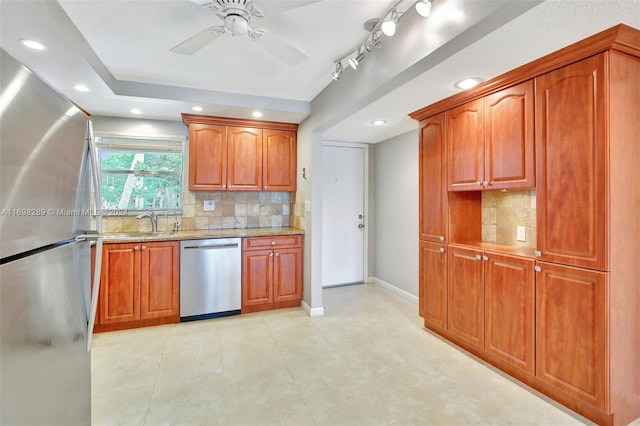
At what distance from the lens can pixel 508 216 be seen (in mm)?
2703

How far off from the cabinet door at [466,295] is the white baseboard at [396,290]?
4.01 feet

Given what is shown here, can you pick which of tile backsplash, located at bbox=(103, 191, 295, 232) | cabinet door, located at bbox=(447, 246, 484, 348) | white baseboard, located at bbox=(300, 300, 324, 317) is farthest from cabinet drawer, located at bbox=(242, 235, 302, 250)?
cabinet door, located at bbox=(447, 246, 484, 348)

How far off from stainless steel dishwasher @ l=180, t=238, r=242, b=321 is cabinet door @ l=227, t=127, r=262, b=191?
775mm

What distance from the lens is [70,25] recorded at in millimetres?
2012

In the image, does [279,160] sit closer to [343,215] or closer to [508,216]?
[343,215]

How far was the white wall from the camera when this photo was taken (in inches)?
156

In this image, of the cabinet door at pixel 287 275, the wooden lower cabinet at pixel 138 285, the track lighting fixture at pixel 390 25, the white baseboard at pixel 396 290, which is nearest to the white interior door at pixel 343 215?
the white baseboard at pixel 396 290

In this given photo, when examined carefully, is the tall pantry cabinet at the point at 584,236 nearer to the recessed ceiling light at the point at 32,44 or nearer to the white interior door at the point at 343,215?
the white interior door at the point at 343,215

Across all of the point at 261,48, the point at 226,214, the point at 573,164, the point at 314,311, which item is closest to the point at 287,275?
the point at 314,311

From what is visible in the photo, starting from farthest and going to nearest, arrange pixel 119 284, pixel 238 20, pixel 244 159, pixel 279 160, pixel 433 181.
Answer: pixel 279 160
pixel 244 159
pixel 119 284
pixel 433 181
pixel 238 20

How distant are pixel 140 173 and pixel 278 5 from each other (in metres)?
3.02

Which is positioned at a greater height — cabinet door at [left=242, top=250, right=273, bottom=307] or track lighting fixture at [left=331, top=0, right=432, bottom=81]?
track lighting fixture at [left=331, top=0, right=432, bottom=81]

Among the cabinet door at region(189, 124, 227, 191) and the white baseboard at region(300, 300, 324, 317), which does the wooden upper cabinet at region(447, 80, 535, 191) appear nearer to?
the white baseboard at region(300, 300, 324, 317)

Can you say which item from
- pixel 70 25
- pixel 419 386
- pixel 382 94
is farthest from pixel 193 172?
pixel 419 386
